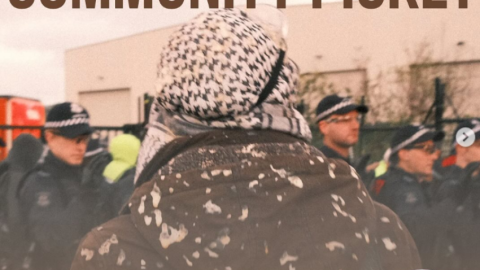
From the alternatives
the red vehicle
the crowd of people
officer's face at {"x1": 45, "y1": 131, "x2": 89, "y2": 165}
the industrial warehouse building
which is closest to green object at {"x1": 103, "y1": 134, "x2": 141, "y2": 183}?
officer's face at {"x1": 45, "y1": 131, "x2": 89, "y2": 165}

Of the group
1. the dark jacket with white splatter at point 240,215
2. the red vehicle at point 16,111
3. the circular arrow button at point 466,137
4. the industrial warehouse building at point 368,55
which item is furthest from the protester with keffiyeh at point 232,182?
the industrial warehouse building at point 368,55

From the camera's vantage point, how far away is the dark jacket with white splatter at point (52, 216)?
12.5ft

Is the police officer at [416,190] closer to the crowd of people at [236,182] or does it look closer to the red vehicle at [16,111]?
the crowd of people at [236,182]

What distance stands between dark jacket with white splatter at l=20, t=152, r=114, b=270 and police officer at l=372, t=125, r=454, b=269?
2008 mm

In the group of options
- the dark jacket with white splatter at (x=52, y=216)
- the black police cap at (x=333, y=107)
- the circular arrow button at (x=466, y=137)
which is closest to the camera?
the dark jacket with white splatter at (x=52, y=216)

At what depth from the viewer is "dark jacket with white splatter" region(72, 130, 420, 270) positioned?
105 centimetres

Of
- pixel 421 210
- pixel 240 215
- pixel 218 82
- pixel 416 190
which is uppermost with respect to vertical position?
pixel 218 82

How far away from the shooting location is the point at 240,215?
1.05 metres

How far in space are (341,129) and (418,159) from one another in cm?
70

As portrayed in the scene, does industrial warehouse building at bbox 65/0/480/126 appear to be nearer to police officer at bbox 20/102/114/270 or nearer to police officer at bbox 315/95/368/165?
police officer at bbox 315/95/368/165

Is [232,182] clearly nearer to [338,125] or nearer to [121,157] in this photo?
[338,125]

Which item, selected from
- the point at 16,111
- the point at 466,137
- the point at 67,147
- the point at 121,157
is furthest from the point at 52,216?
the point at 16,111

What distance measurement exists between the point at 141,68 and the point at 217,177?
2247cm

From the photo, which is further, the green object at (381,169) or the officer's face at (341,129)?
the green object at (381,169)
